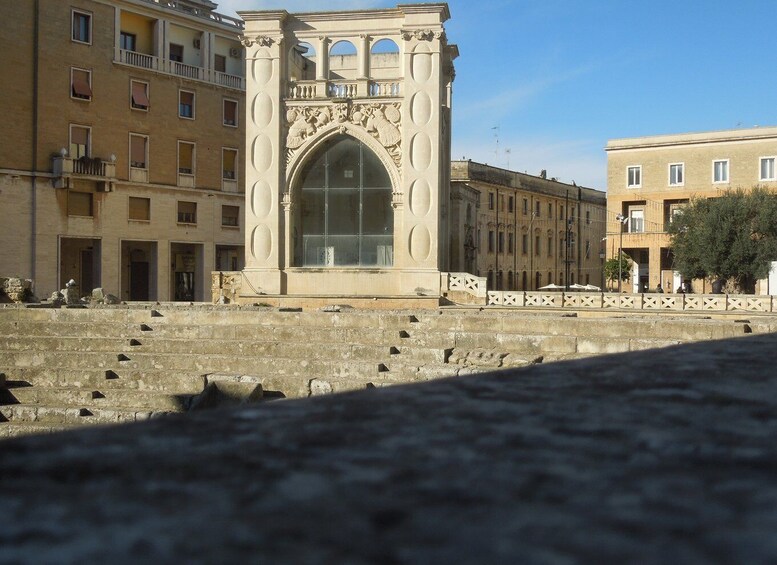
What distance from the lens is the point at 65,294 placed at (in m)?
23.0

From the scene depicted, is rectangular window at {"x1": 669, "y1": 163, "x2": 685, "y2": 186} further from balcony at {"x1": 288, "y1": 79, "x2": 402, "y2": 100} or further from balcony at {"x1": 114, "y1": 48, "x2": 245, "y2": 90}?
balcony at {"x1": 288, "y1": 79, "x2": 402, "y2": 100}

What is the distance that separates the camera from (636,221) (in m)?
51.8

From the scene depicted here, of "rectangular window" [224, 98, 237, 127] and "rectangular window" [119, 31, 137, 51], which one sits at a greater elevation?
"rectangular window" [119, 31, 137, 51]

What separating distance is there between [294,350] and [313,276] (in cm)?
1483

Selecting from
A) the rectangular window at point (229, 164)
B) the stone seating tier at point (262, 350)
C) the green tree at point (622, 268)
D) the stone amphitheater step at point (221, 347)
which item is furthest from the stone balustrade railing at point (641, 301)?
the green tree at point (622, 268)

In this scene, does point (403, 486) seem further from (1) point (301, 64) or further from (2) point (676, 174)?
(2) point (676, 174)

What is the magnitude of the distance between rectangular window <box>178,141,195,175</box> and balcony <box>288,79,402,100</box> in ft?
40.3

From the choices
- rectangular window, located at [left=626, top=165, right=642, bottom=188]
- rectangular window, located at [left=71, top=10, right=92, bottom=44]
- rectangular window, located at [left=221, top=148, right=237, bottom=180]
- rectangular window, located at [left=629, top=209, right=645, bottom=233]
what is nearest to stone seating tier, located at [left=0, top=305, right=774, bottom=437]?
rectangular window, located at [left=71, top=10, right=92, bottom=44]

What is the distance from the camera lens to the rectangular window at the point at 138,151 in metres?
37.8

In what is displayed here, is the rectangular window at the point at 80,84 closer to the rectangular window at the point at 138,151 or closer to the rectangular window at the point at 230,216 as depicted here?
the rectangular window at the point at 138,151

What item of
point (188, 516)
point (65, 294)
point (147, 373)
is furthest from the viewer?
point (65, 294)

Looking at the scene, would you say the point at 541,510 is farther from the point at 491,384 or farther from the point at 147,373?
the point at 147,373

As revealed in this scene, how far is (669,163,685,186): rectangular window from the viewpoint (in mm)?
48844

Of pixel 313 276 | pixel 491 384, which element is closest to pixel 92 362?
pixel 491 384
